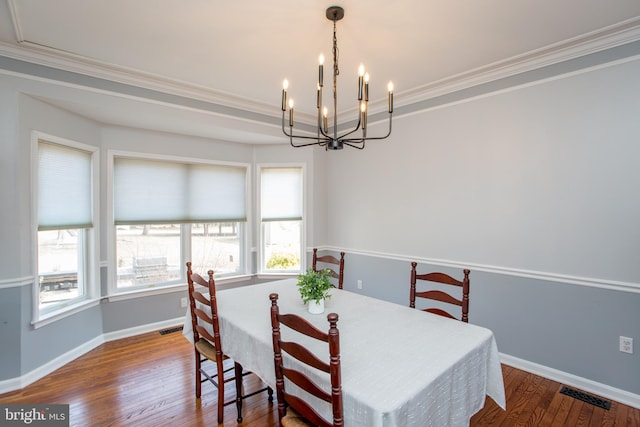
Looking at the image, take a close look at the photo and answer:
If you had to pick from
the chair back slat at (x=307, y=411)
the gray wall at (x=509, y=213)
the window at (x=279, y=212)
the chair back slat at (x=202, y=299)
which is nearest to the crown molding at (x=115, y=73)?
the gray wall at (x=509, y=213)

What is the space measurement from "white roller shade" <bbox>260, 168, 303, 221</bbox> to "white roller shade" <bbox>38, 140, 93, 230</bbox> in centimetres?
209

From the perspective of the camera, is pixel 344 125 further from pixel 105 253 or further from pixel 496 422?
pixel 496 422

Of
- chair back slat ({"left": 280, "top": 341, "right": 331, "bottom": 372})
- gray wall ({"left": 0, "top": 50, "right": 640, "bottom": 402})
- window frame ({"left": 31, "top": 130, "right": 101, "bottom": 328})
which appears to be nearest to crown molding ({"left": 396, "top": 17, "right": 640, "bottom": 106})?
gray wall ({"left": 0, "top": 50, "right": 640, "bottom": 402})

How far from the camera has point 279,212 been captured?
4719 millimetres

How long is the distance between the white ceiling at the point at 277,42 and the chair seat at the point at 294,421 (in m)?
2.36

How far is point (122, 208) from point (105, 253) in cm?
53

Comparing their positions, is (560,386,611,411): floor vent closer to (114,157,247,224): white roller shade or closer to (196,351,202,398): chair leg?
(196,351,202,398): chair leg

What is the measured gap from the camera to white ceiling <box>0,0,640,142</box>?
2.09 metres

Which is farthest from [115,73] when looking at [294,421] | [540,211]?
[540,211]

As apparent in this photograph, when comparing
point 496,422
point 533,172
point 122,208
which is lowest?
point 496,422

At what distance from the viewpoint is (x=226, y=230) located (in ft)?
14.8

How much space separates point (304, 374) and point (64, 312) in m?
2.84

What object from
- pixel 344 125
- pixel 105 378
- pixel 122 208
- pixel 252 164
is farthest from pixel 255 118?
pixel 105 378

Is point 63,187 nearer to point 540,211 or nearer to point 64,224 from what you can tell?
point 64,224
